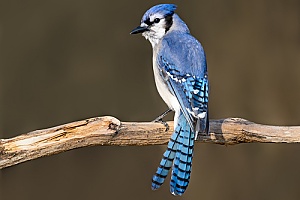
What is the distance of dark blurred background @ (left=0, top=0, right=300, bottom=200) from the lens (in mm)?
3318

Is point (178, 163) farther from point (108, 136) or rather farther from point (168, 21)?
point (168, 21)

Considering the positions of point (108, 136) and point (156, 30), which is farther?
point (156, 30)

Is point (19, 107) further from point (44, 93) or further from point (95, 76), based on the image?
point (95, 76)

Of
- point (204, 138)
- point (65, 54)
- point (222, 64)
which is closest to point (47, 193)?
point (65, 54)

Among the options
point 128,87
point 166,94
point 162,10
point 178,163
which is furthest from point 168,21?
point 128,87

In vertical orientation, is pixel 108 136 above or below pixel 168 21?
below

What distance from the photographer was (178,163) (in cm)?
222

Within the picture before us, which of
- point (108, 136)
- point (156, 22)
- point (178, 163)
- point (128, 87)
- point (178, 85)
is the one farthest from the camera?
point (128, 87)

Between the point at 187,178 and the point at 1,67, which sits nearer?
the point at 187,178

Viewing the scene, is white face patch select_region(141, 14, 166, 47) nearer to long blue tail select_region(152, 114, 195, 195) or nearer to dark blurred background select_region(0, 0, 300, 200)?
long blue tail select_region(152, 114, 195, 195)

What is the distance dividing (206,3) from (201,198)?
85 cm

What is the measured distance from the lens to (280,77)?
3600 millimetres

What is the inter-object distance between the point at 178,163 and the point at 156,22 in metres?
0.53

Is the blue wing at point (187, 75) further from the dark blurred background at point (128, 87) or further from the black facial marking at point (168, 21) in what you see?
the dark blurred background at point (128, 87)
